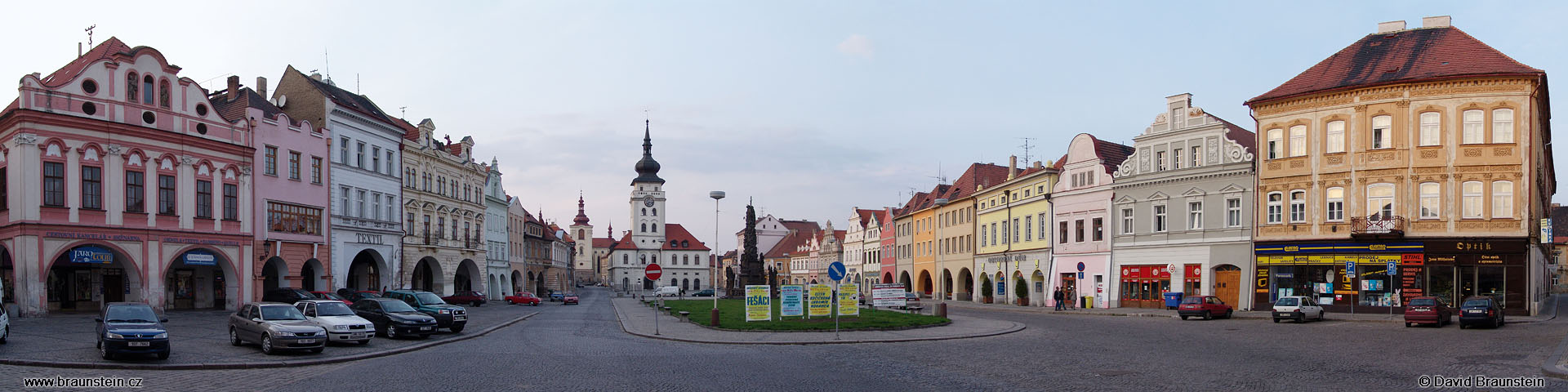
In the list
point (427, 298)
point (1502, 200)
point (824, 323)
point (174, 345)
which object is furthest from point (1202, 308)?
point (174, 345)

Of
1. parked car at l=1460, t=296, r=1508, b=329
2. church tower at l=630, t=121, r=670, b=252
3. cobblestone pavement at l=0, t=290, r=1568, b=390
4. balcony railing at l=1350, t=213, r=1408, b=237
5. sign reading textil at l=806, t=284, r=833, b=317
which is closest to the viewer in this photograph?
cobblestone pavement at l=0, t=290, r=1568, b=390

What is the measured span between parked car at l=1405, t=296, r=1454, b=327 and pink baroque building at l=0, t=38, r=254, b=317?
4463 cm

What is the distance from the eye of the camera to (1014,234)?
61.9 metres

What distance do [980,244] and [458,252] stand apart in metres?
35.0

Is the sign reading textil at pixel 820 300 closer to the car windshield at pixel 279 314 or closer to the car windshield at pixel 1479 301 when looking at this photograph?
the car windshield at pixel 279 314

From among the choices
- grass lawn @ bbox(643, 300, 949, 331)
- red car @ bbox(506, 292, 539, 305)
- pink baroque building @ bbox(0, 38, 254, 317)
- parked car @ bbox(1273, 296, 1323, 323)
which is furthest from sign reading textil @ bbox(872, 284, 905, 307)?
red car @ bbox(506, 292, 539, 305)

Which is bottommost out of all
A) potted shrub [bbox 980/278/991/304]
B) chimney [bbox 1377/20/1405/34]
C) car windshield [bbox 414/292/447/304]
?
potted shrub [bbox 980/278/991/304]

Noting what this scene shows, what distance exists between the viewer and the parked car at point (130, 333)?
18.8 metres

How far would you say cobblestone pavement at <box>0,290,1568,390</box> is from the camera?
51.7 feet

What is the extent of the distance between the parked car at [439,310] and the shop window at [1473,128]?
3717 centimetres

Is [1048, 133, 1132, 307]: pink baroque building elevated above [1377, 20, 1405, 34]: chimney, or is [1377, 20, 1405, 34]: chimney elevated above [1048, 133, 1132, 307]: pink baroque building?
[1377, 20, 1405, 34]: chimney

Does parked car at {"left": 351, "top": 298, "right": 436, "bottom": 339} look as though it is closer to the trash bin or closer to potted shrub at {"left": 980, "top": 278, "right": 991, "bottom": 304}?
the trash bin

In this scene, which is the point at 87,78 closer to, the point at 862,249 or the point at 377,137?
the point at 377,137

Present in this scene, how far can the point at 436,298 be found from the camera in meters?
32.5
